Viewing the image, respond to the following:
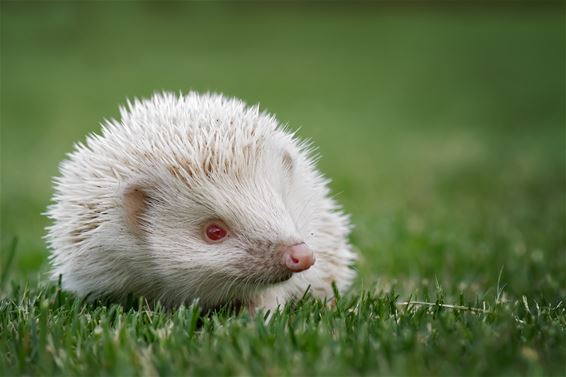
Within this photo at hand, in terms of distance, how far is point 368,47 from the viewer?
26.9m

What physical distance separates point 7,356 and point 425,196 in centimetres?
658

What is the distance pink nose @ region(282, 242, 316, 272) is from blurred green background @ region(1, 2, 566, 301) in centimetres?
102

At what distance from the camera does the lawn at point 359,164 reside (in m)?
3.08

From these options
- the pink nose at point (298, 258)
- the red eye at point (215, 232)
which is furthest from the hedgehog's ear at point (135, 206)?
the pink nose at point (298, 258)

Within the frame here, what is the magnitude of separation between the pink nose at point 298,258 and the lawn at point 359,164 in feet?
0.79

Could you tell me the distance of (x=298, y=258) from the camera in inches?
138

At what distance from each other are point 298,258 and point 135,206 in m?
0.97

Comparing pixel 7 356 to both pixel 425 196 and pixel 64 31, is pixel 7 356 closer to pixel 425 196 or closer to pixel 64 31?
pixel 425 196

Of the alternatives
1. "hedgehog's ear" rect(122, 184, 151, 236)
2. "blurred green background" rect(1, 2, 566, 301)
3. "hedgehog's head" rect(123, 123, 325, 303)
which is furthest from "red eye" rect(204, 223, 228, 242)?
"blurred green background" rect(1, 2, 566, 301)

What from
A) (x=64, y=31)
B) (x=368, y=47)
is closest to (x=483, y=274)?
(x=368, y=47)

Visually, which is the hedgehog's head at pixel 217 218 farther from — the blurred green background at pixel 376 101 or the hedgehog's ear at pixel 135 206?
the blurred green background at pixel 376 101

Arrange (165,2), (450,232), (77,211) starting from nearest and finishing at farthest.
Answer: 1. (77,211)
2. (450,232)
3. (165,2)

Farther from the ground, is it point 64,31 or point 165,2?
point 165,2

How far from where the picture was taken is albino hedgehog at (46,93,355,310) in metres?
3.75
